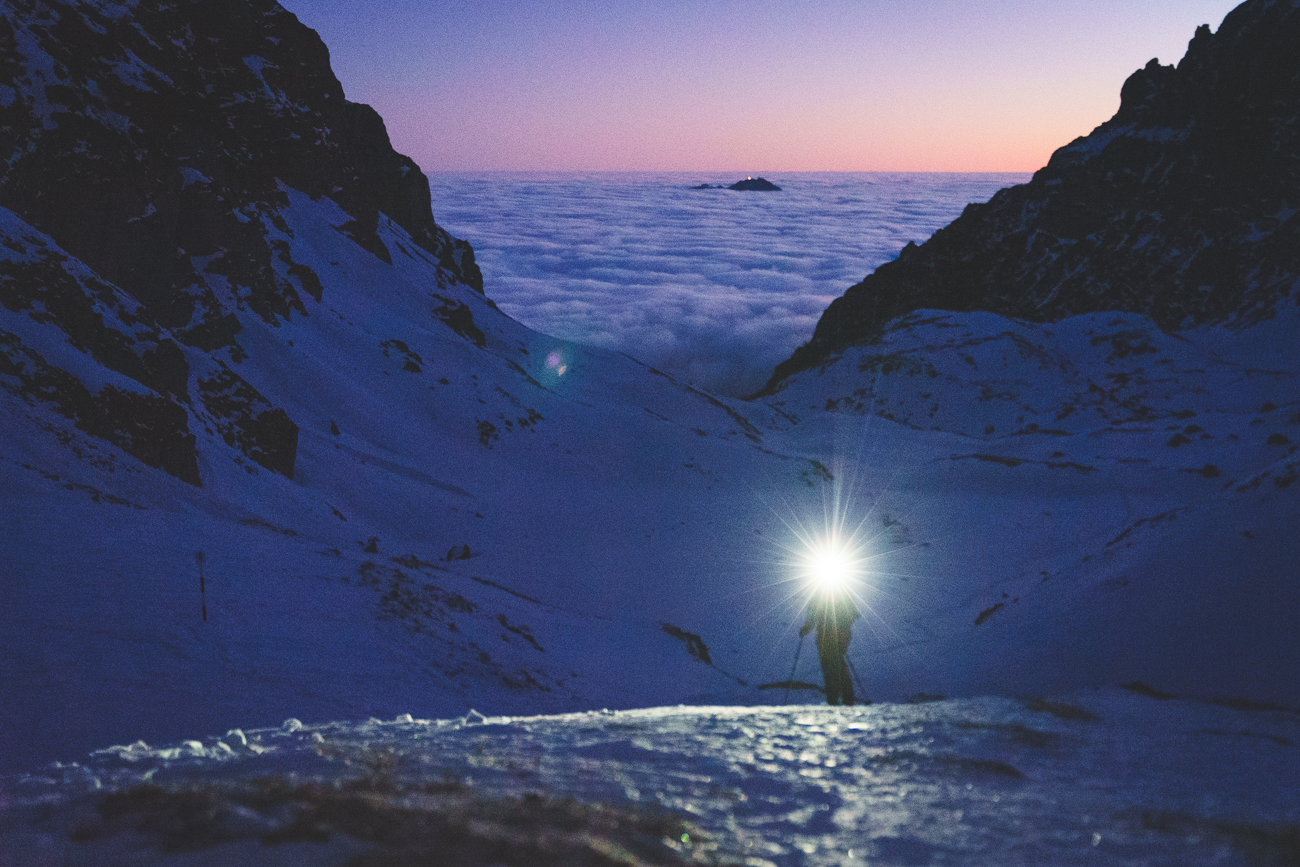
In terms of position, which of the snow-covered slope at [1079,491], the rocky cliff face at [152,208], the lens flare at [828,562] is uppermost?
the rocky cliff face at [152,208]

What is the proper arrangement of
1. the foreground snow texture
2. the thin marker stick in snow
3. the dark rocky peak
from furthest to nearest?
the dark rocky peak → the thin marker stick in snow → the foreground snow texture

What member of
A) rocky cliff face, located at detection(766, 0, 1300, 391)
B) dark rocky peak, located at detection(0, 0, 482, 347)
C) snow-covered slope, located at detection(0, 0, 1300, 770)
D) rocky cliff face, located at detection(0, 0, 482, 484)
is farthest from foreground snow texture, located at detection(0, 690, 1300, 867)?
rocky cliff face, located at detection(766, 0, 1300, 391)

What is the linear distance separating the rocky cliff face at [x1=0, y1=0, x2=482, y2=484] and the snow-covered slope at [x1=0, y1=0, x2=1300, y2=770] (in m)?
0.17

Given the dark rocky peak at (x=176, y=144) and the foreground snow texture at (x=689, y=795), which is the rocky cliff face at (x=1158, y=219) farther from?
the foreground snow texture at (x=689, y=795)

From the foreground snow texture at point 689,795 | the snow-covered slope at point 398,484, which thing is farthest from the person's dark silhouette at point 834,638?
the foreground snow texture at point 689,795

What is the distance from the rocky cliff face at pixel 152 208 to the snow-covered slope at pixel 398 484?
0.17 m

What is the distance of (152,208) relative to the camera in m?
38.2

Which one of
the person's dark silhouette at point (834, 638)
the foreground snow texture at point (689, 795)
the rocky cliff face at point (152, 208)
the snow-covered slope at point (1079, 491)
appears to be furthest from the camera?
the rocky cliff face at point (152, 208)

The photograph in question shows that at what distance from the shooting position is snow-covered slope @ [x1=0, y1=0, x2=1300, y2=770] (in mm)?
12430

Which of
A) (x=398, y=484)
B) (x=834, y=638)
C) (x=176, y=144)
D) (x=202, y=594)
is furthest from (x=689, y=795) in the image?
(x=176, y=144)

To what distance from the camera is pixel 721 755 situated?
6.93 metres

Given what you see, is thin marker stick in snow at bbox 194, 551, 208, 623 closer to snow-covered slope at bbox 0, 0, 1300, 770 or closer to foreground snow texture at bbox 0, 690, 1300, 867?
snow-covered slope at bbox 0, 0, 1300, 770

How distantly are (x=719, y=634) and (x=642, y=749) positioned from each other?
21.6 metres

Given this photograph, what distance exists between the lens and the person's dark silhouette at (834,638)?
12.9 m
